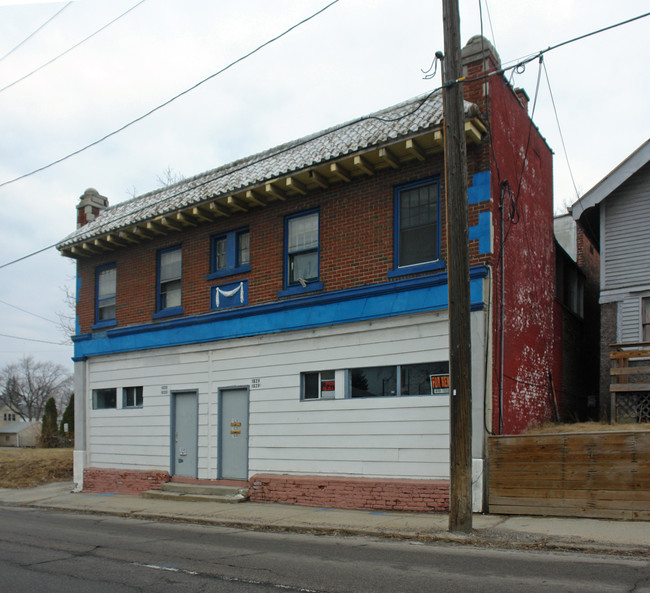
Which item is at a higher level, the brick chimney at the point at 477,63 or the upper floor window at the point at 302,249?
the brick chimney at the point at 477,63

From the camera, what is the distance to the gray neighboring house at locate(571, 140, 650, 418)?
16.5 m

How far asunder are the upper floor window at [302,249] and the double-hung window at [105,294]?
6764 mm

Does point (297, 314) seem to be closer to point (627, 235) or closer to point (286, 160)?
point (286, 160)

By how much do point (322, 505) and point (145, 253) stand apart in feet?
29.7

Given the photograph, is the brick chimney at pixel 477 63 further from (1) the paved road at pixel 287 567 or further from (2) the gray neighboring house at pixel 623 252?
(1) the paved road at pixel 287 567

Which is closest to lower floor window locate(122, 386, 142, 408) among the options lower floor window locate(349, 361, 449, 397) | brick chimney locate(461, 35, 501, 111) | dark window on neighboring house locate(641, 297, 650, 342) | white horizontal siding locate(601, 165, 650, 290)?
lower floor window locate(349, 361, 449, 397)

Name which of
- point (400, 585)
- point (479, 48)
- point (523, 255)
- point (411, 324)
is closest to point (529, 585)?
point (400, 585)

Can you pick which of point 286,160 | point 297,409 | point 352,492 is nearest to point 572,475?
point 352,492

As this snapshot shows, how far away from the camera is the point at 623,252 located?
17031 millimetres

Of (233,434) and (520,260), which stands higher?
(520,260)

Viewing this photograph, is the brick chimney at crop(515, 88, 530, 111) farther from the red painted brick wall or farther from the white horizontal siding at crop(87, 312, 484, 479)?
the white horizontal siding at crop(87, 312, 484, 479)

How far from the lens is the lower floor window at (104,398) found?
1955 cm

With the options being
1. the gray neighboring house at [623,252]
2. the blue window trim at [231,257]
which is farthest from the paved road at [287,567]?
the gray neighboring house at [623,252]

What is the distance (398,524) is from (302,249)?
22.1ft
